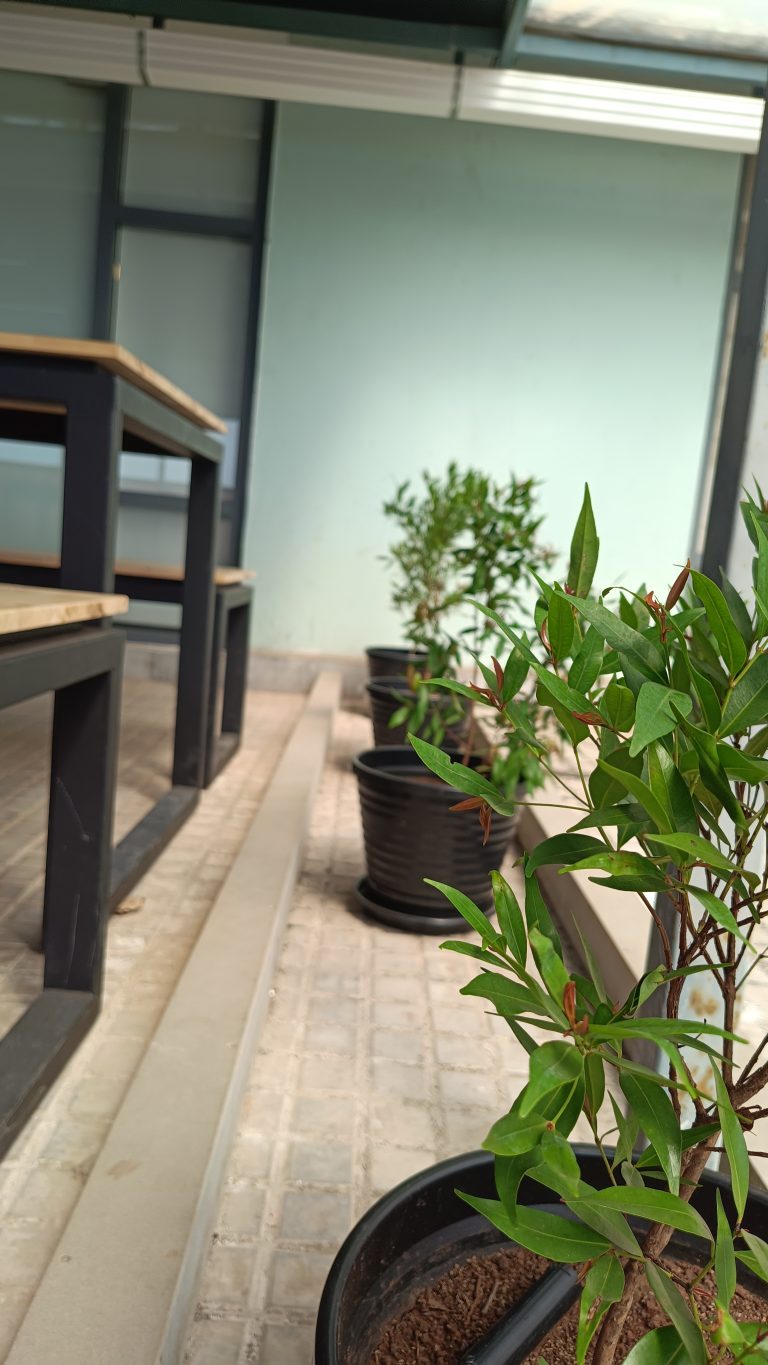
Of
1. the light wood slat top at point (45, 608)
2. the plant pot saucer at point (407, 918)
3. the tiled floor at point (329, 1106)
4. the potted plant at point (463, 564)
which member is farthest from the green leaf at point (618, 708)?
the plant pot saucer at point (407, 918)

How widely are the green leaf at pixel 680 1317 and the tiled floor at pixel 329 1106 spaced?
0.64 m

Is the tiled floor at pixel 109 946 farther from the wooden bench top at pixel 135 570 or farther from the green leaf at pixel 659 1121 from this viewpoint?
the green leaf at pixel 659 1121

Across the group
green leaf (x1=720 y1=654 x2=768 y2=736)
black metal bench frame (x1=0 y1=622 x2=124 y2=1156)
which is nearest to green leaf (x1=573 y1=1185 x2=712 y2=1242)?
green leaf (x1=720 y1=654 x2=768 y2=736)

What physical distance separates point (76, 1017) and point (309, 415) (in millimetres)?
4411

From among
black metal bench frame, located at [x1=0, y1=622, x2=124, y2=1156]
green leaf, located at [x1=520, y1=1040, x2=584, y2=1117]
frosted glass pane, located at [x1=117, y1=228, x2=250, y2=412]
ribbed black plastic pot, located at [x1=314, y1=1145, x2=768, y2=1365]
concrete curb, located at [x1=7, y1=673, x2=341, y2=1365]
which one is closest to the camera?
green leaf, located at [x1=520, y1=1040, x2=584, y2=1117]

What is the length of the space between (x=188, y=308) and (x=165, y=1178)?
5.00 metres

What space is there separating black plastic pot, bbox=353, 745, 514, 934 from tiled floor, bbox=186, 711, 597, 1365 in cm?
6

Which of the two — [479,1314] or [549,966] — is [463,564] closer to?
[479,1314]

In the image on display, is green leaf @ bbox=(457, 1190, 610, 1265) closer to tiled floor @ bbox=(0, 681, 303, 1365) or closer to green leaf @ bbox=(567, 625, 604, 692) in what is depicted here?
green leaf @ bbox=(567, 625, 604, 692)

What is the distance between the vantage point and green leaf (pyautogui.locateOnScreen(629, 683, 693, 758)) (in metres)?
0.43

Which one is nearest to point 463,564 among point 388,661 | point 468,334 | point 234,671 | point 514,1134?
point 234,671

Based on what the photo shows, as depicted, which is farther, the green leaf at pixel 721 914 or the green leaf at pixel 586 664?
the green leaf at pixel 586 664

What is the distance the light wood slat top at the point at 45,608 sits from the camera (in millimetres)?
1065

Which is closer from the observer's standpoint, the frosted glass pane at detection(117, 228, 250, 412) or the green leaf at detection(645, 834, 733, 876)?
the green leaf at detection(645, 834, 733, 876)
